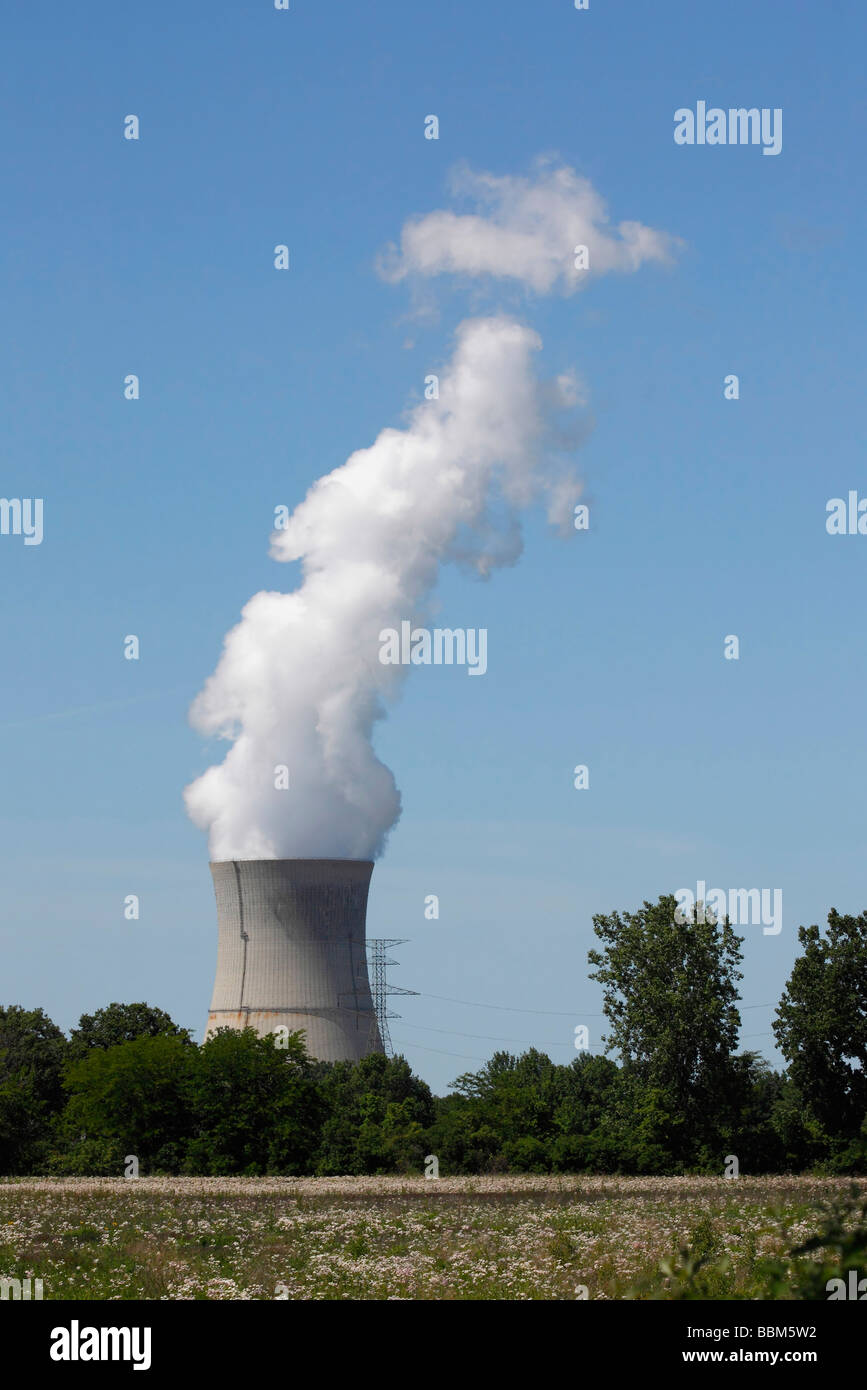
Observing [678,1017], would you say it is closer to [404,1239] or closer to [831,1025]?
[831,1025]

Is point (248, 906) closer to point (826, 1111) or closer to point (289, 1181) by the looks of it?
point (289, 1181)

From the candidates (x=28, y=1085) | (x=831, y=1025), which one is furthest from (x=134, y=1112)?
(x=831, y=1025)

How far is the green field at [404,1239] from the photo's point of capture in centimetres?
1697

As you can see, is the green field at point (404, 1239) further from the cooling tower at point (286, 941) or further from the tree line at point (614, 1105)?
the cooling tower at point (286, 941)

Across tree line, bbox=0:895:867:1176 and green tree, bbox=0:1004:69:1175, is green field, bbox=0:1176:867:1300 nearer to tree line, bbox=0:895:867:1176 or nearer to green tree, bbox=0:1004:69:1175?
tree line, bbox=0:895:867:1176

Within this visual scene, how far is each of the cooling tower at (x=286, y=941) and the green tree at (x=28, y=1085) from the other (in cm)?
779

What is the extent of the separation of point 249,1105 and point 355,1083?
13698 millimetres

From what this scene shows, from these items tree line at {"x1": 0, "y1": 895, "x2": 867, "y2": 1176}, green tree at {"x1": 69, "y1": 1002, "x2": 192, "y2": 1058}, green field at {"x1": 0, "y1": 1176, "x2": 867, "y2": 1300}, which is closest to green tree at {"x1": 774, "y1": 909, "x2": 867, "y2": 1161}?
tree line at {"x1": 0, "y1": 895, "x2": 867, "y2": 1176}

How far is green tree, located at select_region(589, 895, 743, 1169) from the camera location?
155 feet

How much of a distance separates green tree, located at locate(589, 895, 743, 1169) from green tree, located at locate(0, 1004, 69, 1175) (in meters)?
21.3
